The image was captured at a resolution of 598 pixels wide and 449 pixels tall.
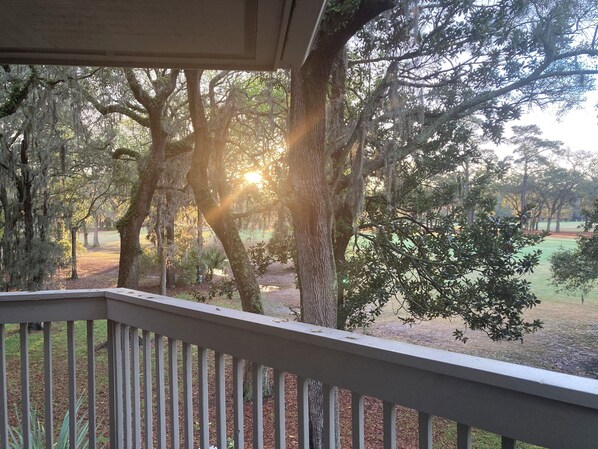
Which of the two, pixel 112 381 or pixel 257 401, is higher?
pixel 257 401

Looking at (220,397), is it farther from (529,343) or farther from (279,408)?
(529,343)

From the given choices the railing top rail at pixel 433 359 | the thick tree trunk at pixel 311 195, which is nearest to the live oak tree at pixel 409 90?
the thick tree trunk at pixel 311 195

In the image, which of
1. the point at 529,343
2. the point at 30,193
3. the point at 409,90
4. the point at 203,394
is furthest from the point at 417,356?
the point at 30,193

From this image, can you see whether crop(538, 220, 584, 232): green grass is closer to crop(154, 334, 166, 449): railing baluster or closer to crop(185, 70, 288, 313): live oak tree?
crop(185, 70, 288, 313): live oak tree

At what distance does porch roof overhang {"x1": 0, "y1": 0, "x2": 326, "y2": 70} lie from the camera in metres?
1.17

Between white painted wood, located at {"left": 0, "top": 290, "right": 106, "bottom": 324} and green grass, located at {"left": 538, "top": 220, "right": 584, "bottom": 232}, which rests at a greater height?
green grass, located at {"left": 538, "top": 220, "right": 584, "bottom": 232}

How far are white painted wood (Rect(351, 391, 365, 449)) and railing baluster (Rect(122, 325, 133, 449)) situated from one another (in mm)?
968

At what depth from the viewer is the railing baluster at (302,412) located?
102cm

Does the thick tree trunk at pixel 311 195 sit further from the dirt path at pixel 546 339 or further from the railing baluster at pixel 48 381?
the railing baluster at pixel 48 381

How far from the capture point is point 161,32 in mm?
1369

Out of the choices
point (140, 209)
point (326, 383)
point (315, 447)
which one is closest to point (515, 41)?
point (315, 447)

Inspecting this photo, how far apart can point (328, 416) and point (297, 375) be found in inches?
4.7

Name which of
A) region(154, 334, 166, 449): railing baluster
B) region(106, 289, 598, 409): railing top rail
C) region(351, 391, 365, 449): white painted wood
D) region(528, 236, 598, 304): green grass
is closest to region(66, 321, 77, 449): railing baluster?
region(154, 334, 166, 449): railing baluster

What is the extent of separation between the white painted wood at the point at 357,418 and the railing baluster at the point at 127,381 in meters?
0.97
